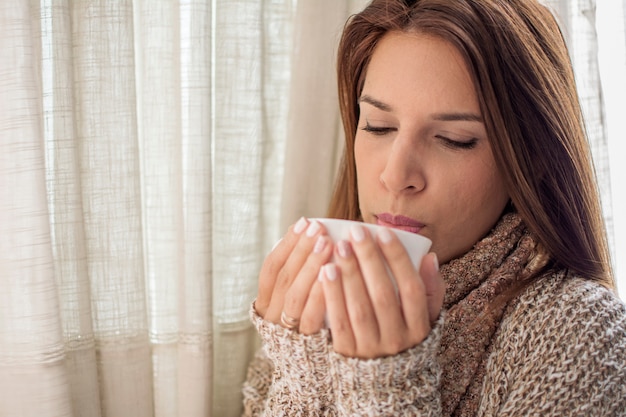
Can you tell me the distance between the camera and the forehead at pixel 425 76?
1019mm

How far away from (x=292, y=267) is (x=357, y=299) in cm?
11

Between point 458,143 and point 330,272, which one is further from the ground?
point 458,143

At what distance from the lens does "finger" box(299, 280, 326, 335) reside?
0.90 m

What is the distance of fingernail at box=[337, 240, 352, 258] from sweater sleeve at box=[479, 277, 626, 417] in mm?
327

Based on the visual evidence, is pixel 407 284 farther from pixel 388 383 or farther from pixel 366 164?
pixel 366 164

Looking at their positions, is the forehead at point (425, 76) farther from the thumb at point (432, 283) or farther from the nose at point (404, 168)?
the thumb at point (432, 283)

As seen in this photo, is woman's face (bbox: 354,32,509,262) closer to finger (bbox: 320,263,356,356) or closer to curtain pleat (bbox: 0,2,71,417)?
finger (bbox: 320,263,356,356)

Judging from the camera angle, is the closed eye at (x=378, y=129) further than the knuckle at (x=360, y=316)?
Yes

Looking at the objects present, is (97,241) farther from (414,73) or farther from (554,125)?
(554,125)

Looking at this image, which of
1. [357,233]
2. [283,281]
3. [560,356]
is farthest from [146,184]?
[560,356]

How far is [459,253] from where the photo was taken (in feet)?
3.69

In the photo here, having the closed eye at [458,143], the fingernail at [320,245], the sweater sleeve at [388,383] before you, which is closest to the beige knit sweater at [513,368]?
the sweater sleeve at [388,383]

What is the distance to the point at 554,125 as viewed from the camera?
42.6 inches

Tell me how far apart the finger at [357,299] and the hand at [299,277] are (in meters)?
0.03
